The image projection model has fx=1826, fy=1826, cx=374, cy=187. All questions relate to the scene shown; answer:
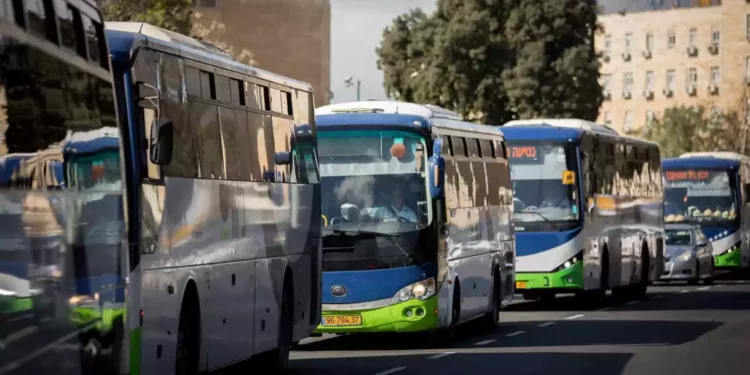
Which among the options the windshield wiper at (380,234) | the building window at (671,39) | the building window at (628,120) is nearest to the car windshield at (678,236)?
the windshield wiper at (380,234)

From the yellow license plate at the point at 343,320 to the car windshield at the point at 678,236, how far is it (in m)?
24.9

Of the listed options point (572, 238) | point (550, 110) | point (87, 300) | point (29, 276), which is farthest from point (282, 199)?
point (550, 110)

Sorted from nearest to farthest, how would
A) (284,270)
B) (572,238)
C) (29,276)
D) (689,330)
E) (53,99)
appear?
(29,276) < (53,99) < (284,270) < (689,330) < (572,238)

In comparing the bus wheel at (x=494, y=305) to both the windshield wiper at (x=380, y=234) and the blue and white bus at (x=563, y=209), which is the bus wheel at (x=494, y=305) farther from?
the blue and white bus at (x=563, y=209)

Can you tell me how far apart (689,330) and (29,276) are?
60.3ft

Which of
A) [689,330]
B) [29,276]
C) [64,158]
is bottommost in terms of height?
[689,330]

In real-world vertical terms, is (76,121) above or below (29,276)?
above

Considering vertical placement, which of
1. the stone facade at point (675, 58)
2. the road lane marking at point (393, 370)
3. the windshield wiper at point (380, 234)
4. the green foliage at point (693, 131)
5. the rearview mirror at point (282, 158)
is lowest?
the road lane marking at point (393, 370)

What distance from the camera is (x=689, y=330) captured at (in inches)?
1041

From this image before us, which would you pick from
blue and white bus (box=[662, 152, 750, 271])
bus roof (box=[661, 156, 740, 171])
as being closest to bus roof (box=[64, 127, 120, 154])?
blue and white bus (box=[662, 152, 750, 271])

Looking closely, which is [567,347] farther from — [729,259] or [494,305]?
[729,259]

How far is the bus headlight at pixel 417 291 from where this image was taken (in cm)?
2162

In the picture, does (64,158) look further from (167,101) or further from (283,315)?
(283,315)

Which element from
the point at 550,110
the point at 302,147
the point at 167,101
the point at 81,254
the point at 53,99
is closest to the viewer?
the point at 53,99
